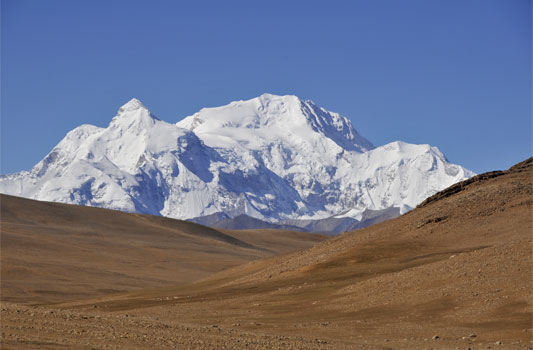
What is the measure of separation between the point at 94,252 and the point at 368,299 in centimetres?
6349

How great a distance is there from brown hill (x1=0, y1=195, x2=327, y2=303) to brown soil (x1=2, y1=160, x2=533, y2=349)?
12.0 metres

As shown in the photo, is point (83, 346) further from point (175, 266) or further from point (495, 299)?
point (175, 266)

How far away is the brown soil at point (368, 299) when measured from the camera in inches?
1027

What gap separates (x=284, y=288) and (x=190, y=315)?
9571 millimetres

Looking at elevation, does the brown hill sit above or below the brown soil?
above

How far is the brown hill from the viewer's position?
235ft

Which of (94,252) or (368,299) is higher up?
(94,252)

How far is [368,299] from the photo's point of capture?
135ft

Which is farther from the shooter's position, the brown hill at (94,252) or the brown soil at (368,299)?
the brown hill at (94,252)

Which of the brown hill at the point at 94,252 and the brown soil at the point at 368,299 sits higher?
the brown hill at the point at 94,252

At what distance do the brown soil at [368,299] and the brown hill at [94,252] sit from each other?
39.2 feet

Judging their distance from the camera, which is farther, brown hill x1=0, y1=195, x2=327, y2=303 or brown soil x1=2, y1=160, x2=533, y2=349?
brown hill x1=0, y1=195, x2=327, y2=303

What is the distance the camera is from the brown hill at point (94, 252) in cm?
7169

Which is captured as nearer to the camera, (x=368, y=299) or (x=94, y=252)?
(x=368, y=299)
